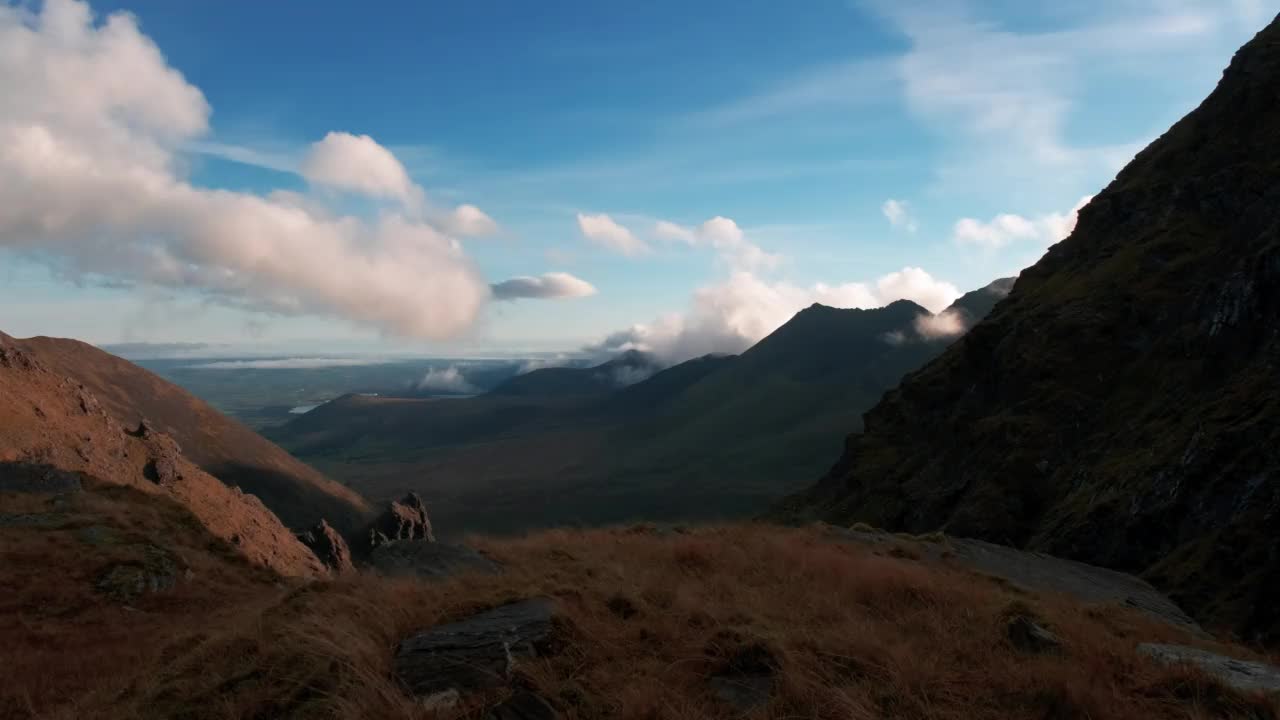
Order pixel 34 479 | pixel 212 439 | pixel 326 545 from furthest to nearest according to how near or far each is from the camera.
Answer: pixel 212 439, pixel 326 545, pixel 34 479

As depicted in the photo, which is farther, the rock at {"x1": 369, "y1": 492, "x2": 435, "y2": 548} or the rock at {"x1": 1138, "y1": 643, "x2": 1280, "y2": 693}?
the rock at {"x1": 369, "y1": 492, "x2": 435, "y2": 548}

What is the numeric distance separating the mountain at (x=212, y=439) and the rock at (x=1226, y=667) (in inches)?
5731

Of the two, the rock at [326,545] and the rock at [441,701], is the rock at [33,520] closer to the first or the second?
the rock at [441,701]

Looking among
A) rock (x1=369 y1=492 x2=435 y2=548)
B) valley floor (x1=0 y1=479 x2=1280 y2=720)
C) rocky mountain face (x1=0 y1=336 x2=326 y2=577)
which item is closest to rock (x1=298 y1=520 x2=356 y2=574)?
rocky mountain face (x1=0 y1=336 x2=326 y2=577)

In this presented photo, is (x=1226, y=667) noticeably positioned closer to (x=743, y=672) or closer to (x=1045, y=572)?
(x=743, y=672)

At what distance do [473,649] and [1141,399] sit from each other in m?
44.5

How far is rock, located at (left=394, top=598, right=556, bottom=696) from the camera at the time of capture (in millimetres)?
7078

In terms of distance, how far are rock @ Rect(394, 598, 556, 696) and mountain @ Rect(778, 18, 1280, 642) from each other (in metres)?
22.6

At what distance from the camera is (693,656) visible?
7664mm

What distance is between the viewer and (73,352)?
186 meters

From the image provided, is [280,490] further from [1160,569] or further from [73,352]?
[1160,569]

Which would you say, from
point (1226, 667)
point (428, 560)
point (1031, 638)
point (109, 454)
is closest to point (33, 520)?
point (428, 560)

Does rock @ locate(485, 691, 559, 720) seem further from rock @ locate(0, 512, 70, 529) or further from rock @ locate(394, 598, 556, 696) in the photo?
rock @ locate(0, 512, 70, 529)

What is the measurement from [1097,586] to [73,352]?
234 m
